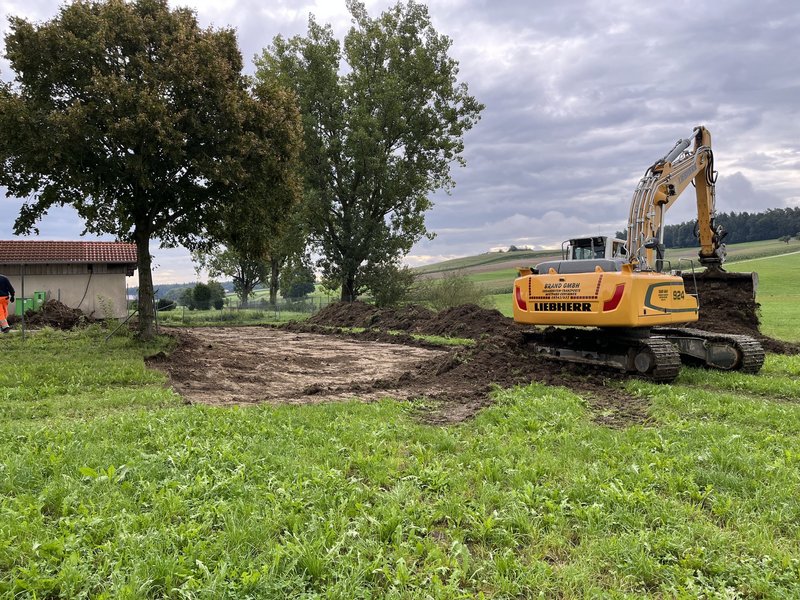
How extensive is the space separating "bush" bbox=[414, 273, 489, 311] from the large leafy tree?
404cm

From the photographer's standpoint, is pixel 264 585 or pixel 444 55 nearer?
pixel 264 585

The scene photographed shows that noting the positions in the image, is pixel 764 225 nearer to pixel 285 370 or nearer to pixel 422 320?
pixel 422 320

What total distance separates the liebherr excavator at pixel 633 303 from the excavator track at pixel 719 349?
2cm

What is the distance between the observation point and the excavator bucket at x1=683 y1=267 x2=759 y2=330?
50.2 feet

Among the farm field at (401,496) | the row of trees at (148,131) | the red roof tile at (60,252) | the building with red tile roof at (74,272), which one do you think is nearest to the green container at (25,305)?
the building with red tile roof at (74,272)

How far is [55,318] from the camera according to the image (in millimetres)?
22672

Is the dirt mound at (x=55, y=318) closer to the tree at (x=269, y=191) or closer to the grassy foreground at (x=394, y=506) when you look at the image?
the tree at (x=269, y=191)

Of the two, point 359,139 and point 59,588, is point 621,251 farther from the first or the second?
point 359,139

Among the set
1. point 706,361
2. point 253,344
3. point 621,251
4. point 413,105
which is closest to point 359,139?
point 413,105

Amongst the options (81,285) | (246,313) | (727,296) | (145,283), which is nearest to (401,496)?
(145,283)

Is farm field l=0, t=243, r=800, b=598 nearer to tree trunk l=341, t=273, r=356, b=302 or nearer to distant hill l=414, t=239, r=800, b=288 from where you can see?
tree trunk l=341, t=273, r=356, b=302

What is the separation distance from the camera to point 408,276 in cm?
3522

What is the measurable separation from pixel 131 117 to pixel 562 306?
1125 cm

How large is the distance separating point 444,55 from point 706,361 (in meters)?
28.3
